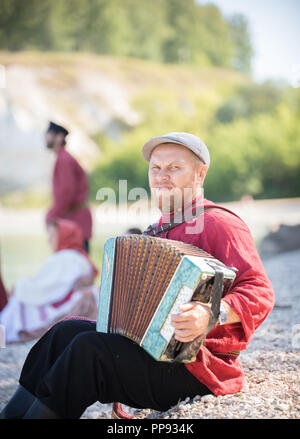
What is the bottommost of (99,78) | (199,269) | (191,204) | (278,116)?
(199,269)

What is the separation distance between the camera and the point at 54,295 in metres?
4.80

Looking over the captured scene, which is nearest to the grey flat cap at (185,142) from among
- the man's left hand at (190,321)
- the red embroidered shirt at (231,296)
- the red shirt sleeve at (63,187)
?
the red embroidered shirt at (231,296)

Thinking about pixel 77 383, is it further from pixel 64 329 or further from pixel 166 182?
pixel 166 182

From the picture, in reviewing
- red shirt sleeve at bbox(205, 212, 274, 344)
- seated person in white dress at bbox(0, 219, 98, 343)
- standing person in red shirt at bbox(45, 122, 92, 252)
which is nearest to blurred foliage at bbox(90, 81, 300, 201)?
standing person in red shirt at bbox(45, 122, 92, 252)

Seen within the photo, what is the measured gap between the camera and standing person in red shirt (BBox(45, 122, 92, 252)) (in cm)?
534

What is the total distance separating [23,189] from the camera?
2459 cm

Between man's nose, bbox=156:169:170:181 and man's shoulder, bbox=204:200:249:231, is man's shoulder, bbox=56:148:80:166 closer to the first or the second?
man's nose, bbox=156:169:170:181

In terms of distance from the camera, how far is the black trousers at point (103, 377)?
72.2 inches

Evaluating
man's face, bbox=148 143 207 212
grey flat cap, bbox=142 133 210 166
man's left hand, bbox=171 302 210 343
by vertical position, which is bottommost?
man's left hand, bbox=171 302 210 343

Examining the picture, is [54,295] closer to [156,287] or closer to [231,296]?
[156,287]

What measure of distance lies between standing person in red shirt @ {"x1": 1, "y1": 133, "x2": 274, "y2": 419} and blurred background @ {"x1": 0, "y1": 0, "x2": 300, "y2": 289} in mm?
11945

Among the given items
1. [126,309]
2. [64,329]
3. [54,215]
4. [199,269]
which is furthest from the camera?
[54,215]

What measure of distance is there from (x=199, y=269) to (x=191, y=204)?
0.55m
